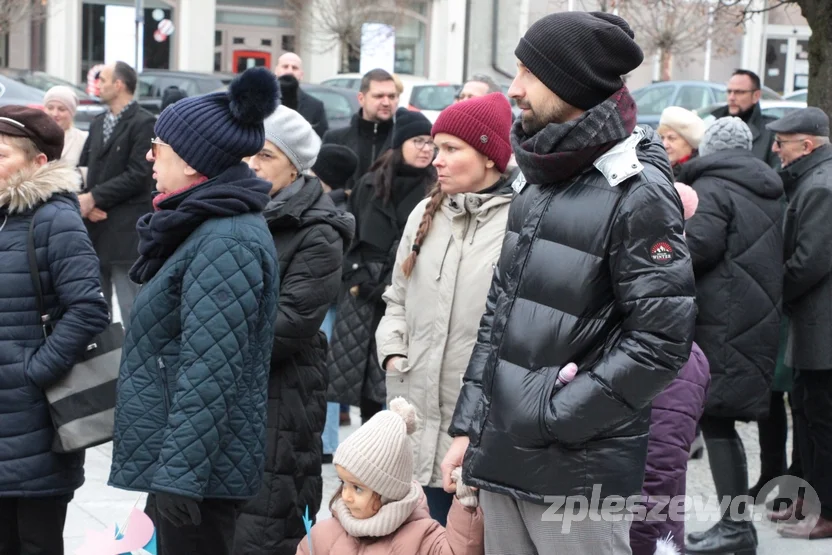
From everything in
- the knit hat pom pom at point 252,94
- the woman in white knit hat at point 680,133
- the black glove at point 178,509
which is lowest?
the black glove at point 178,509

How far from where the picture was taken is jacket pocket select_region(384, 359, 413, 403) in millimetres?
4453

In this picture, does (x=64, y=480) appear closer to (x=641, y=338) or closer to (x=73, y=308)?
(x=73, y=308)

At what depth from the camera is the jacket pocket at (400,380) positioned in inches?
175

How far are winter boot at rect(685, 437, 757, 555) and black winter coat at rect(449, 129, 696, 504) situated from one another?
106 inches

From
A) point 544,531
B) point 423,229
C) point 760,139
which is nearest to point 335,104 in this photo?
point 760,139

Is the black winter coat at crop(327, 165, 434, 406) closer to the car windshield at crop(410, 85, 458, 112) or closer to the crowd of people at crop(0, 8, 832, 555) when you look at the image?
the crowd of people at crop(0, 8, 832, 555)

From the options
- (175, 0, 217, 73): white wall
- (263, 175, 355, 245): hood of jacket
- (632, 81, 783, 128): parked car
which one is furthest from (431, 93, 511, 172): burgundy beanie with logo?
(175, 0, 217, 73): white wall

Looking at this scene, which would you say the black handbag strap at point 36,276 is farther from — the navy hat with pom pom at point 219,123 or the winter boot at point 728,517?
the winter boot at point 728,517

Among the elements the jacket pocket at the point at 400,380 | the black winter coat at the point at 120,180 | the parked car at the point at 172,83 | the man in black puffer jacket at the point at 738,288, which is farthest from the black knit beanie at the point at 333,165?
the parked car at the point at 172,83

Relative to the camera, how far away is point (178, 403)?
140 inches

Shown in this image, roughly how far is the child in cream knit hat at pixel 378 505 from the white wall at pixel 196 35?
106 feet

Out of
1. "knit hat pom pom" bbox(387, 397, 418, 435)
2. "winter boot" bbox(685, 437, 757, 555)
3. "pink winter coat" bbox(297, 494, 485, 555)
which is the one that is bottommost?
"winter boot" bbox(685, 437, 757, 555)

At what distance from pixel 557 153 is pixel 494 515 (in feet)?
Result: 3.22

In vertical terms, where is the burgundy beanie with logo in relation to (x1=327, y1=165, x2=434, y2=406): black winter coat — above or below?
above
